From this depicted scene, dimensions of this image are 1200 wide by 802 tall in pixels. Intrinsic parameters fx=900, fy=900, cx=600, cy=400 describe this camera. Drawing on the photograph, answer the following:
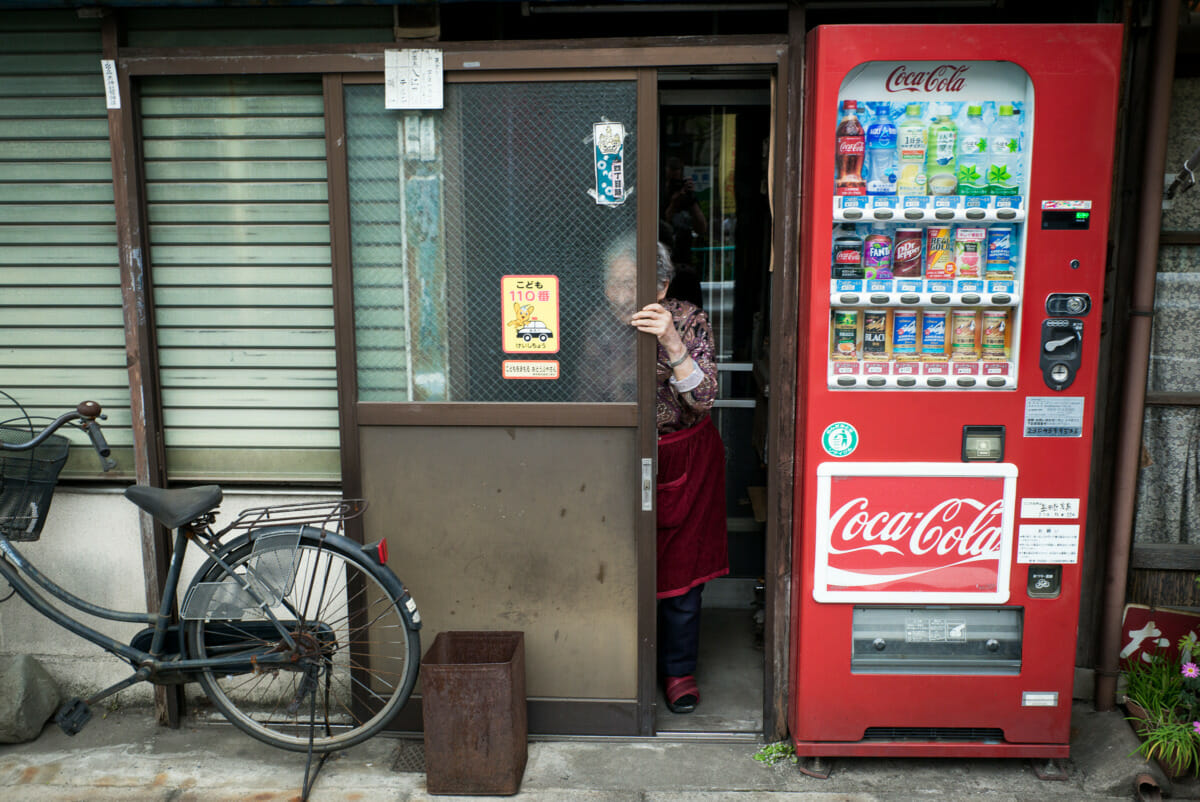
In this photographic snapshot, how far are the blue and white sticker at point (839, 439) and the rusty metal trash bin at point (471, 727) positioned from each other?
1.53 meters

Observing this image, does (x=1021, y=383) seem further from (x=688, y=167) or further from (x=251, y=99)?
(x=251, y=99)

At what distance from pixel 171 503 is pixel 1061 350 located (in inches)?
140

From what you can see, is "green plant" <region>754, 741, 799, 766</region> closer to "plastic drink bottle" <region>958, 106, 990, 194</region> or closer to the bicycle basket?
"plastic drink bottle" <region>958, 106, 990, 194</region>

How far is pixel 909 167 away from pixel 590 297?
53.2 inches

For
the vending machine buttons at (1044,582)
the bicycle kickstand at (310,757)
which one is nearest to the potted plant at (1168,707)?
the vending machine buttons at (1044,582)

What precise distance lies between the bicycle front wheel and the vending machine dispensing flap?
2.69 meters

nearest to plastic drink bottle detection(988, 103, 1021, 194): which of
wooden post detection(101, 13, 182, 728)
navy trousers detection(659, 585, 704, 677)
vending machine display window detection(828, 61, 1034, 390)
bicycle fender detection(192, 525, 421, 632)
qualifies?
vending machine display window detection(828, 61, 1034, 390)

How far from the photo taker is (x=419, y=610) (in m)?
3.98

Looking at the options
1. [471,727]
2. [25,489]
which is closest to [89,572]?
[25,489]

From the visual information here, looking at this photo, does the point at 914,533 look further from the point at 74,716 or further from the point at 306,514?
the point at 74,716

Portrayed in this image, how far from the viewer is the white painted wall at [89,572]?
4.17 metres

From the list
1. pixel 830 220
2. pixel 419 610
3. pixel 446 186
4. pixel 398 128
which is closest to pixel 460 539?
pixel 419 610

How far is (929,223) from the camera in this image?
3469mm

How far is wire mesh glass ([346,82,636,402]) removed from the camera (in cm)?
372
